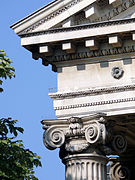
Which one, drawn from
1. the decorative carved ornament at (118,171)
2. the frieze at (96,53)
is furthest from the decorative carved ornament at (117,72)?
the decorative carved ornament at (118,171)

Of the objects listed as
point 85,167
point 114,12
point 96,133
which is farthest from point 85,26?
point 85,167

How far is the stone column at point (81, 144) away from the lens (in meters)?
29.4

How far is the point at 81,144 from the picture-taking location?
2967 centimetres

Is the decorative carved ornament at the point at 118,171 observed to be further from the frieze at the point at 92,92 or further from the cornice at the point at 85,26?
the cornice at the point at 85,26

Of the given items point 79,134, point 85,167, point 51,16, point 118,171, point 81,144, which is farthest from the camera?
point 118,171

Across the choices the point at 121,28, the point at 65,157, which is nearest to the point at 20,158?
the point at 65,157

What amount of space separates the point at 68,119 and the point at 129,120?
326cm

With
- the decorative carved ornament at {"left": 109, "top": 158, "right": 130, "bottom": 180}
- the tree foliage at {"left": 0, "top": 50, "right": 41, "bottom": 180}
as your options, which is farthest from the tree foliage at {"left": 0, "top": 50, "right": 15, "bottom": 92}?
the decorative carved ornament at {"left": 109, "top": 158, "right": 130, "bottom": 180}

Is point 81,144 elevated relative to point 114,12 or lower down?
lower down

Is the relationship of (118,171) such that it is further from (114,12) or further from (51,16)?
(51,16)

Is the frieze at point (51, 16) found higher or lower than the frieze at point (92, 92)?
higher

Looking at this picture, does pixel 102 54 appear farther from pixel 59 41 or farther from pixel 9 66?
pixel 9 66

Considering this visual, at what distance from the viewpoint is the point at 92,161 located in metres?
29.6

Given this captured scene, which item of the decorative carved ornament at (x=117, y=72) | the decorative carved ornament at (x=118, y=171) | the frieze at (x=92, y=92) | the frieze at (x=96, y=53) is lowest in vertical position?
the decorative carved ornament at (x=118, y=171)
